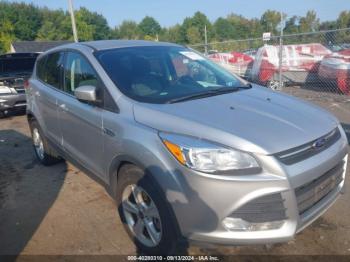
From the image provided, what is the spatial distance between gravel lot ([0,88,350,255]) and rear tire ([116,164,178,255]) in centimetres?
21

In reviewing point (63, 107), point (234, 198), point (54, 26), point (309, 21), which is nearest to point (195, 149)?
point (234, 198)

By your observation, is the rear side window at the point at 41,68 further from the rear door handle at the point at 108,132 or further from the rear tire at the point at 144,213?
the rear tire at the point at 144,213

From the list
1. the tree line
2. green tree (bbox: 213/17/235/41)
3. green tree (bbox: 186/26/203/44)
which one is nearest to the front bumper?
the tree line

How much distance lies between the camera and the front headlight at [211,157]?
2340 mm

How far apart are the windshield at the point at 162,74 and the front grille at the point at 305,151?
41.6 inches

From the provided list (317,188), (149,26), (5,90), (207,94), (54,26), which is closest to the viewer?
(317,188)

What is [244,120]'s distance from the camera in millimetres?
2617

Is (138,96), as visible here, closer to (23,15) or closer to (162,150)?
(162,150)

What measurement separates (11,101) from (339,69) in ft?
30.0

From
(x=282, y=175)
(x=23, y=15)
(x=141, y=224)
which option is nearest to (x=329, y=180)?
(x=282, y=175)

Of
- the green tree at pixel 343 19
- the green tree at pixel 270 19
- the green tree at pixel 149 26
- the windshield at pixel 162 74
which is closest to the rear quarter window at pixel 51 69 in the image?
the windshield at pixel 162 74

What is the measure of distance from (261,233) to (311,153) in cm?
70

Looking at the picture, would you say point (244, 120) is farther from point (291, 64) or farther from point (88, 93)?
point (291, 64)

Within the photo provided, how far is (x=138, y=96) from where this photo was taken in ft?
9.95
